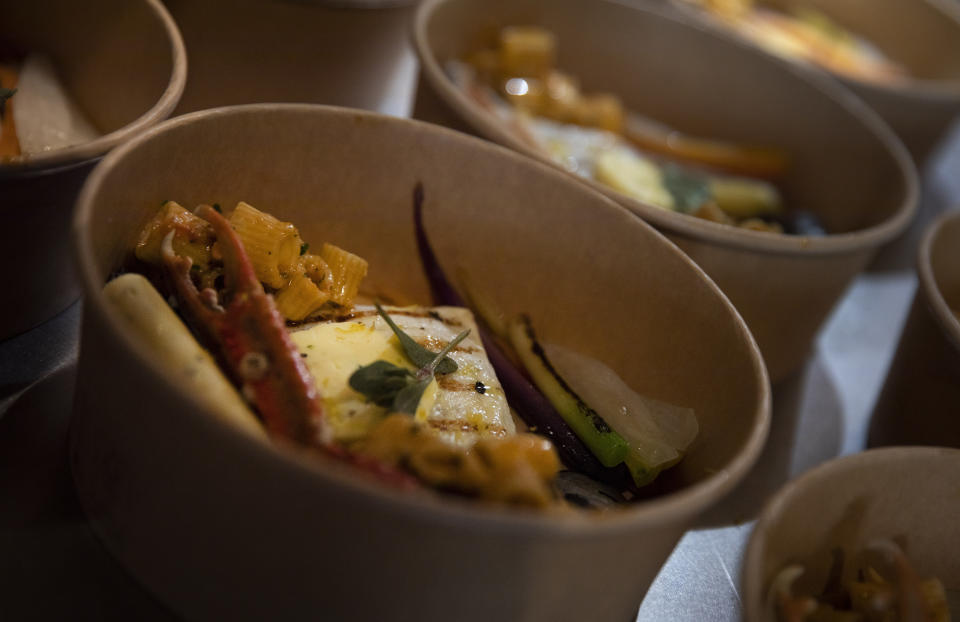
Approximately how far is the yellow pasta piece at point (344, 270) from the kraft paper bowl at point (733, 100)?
0.30 metres

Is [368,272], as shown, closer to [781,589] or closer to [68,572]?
[68,572]

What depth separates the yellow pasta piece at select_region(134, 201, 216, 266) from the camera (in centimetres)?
88

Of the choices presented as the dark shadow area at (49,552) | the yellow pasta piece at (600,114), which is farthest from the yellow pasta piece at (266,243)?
the yellow pasta piece at (600,114)

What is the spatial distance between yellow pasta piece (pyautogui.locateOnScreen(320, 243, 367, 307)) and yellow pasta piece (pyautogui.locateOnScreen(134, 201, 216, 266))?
0.14 meters

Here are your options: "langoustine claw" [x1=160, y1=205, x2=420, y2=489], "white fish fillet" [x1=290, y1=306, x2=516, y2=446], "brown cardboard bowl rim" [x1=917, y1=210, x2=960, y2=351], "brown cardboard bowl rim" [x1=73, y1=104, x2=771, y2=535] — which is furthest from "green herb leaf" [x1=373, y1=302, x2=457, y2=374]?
"brown cardboard bowl rim" [x1=917, y1=210, x2=960, y2=351]

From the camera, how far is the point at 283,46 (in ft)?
4.59

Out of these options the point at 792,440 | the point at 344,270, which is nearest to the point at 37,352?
the point at 344,270

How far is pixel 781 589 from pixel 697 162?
42.4 inches

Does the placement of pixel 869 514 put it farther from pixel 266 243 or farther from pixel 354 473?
pixel 266 243

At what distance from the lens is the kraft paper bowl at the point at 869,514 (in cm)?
80

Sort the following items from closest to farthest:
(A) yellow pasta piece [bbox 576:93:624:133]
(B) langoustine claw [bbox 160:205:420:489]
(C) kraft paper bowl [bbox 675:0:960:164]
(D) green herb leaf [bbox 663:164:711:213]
Result: (B) langoustine claw [bbox 160:205:420:489], (D) green herb leaf [bbox 663:164:711:213], (A) yellow pasta piece [bbox 576:93:624:133], (C) kraft paper bowl [bbox 675:0:960:164]

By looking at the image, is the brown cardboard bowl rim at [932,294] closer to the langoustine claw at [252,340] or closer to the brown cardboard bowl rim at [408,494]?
the brown cardboard bowl rim at [408,494]

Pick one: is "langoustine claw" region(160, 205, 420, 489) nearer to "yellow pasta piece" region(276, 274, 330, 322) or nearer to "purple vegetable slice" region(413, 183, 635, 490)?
"yellow pasta piece" region(276, 274, 330, 322)

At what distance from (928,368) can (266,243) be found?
782 millimetres
